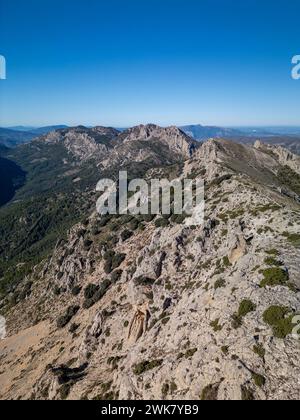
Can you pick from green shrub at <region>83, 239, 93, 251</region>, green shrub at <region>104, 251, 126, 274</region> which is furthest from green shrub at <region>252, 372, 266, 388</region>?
green shrub at <region>83, 239, 93, 251</region>

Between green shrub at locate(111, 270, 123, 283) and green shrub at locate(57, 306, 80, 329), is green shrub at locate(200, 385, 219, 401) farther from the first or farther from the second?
green shrub at locate(57, 306, 80, 329)

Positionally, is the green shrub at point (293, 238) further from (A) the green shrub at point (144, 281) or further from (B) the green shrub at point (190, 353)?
(A) the green shrub at point (144, 281)

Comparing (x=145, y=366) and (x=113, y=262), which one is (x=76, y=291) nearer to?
(x=113, y=262)

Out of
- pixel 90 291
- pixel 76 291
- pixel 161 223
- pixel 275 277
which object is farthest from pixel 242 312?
pixel 76 291

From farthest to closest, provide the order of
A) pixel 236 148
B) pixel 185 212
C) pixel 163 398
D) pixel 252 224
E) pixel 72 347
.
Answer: pixel 236 148
pixel 185 212
pixel 72 347
pixel 252 224
pixel 163 398

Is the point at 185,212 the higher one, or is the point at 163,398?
the point at 185,212
